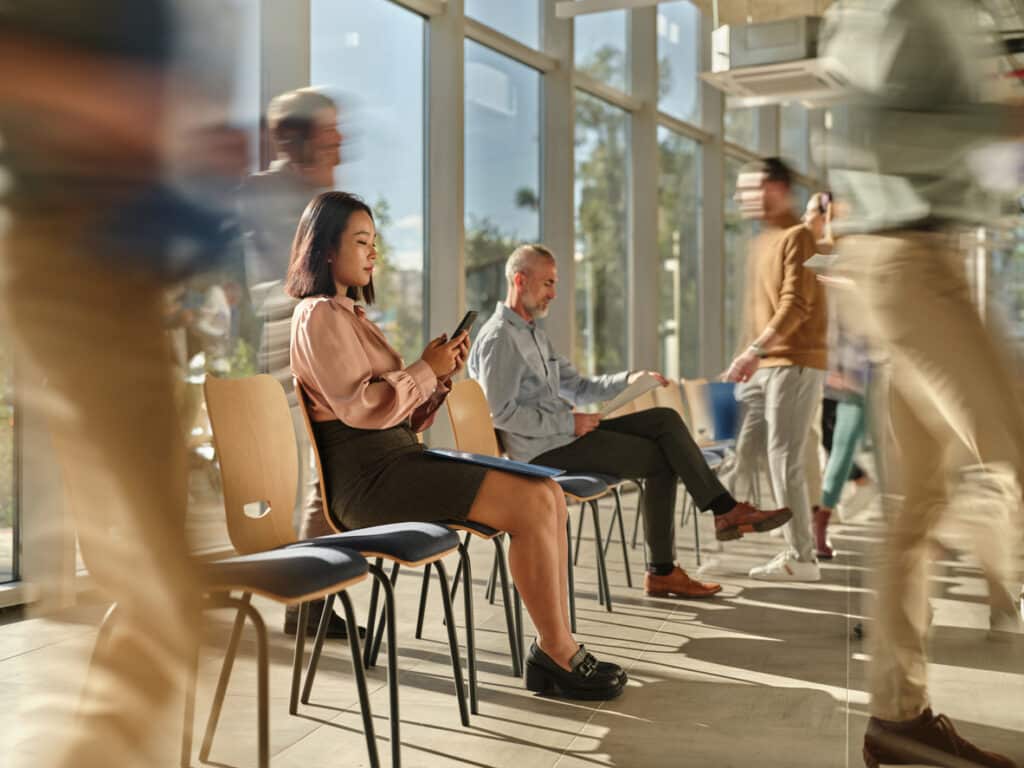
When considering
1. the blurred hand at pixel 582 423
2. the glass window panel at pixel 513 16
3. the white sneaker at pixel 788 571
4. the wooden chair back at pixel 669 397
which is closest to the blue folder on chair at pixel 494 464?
the blurred hand at pixel 582 423

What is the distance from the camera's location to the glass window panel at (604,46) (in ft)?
25.9

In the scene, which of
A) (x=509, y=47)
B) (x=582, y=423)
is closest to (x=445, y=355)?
(x=582, y=423)

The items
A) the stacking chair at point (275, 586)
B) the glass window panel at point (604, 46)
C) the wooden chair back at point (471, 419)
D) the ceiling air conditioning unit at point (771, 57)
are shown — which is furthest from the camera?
the glass window panel at point (604, 46)

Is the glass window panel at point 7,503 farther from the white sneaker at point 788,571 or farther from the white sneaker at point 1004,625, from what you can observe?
the white sneaker at point 1004,625

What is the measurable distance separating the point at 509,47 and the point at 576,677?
16.0ft

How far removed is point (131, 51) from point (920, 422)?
1485mm

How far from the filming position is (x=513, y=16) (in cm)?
698

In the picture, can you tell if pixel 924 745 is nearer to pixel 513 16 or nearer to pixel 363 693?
pixel 363 693

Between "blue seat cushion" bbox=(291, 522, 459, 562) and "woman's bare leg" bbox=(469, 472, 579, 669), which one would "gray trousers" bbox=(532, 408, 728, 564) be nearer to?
"woman's bare leg" bbox=(469, 472, 579, 669)

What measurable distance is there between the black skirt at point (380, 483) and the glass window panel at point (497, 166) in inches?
148

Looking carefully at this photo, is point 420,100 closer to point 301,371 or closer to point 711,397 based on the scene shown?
point 711,397

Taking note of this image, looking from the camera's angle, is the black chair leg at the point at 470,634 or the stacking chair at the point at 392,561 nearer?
the stacking chair at the point at 392,561

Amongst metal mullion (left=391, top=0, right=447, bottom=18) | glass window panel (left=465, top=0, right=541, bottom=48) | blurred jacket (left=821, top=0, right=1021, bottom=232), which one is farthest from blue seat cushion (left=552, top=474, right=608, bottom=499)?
glass window panel (left=465, top=0, right=541, bottom=48)

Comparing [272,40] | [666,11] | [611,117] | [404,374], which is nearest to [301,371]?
[404,374]
